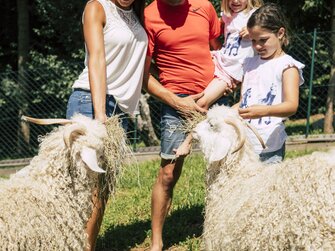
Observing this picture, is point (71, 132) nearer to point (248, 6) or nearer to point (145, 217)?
point (248, 6)

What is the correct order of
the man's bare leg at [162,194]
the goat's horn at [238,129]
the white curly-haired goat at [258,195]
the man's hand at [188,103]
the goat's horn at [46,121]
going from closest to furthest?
the white curly-haired goat at [258,195] < the goat's horn at [46,121] < the goat's horn at [238,129] < the man's hand at [188,103] < the man's bare leg at [162,194]

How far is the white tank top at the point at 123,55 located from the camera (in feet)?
13.5

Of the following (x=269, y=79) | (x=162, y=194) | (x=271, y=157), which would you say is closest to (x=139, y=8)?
(x=269, y=79)

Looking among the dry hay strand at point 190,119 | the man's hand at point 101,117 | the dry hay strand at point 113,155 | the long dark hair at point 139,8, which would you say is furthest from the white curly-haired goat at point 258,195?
the long dark hair at point 139,8

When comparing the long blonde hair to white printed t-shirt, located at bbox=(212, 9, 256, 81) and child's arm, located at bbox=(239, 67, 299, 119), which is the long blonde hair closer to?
white printed t-shirt, located at bbox=(212, 9, 256, 81)

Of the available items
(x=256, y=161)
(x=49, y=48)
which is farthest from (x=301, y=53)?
(x=256, y=161)

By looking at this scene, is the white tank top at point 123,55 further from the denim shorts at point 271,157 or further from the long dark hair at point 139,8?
the denim shorts at point 271,157

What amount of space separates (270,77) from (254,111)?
381 mm

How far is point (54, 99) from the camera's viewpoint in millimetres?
12562

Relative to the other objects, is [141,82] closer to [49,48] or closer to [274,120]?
[274,120]

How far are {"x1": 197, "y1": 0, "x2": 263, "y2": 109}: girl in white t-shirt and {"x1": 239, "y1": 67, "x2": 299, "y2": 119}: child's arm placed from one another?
27.2 inches

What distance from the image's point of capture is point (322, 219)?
10.1 ft

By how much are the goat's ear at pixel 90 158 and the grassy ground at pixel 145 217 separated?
0.68m

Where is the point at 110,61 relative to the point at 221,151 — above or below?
above
